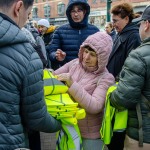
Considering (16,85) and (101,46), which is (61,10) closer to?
(101,46)

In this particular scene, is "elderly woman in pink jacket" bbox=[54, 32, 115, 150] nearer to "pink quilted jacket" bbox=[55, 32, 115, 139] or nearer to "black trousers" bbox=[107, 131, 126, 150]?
"pink quilted jacket" bbox=[55, 32, 115, 139]

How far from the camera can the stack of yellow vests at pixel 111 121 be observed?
7.36 feet

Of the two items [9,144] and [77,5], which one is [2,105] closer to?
[9,144]

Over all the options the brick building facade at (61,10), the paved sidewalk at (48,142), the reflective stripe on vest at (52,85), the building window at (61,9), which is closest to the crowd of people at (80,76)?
the reflective stripe on vest at (52,85)

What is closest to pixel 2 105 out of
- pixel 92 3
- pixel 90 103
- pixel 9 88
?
pixel 9 88

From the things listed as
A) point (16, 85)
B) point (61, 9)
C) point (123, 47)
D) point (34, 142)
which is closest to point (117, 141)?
point (34, 142)

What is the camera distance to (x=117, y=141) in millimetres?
2535

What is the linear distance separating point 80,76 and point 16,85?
2.99 ft

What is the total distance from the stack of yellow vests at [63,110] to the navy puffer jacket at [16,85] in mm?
247

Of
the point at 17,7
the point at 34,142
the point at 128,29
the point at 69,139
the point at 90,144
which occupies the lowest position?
the point at 34,142

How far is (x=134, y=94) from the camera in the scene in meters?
2.16

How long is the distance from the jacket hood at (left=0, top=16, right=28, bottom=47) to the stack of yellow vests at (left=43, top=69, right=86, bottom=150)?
0.50 metres

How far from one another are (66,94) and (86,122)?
38cm

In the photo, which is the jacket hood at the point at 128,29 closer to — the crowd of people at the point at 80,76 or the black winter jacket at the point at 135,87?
the crowd of people at the point at 80,76
